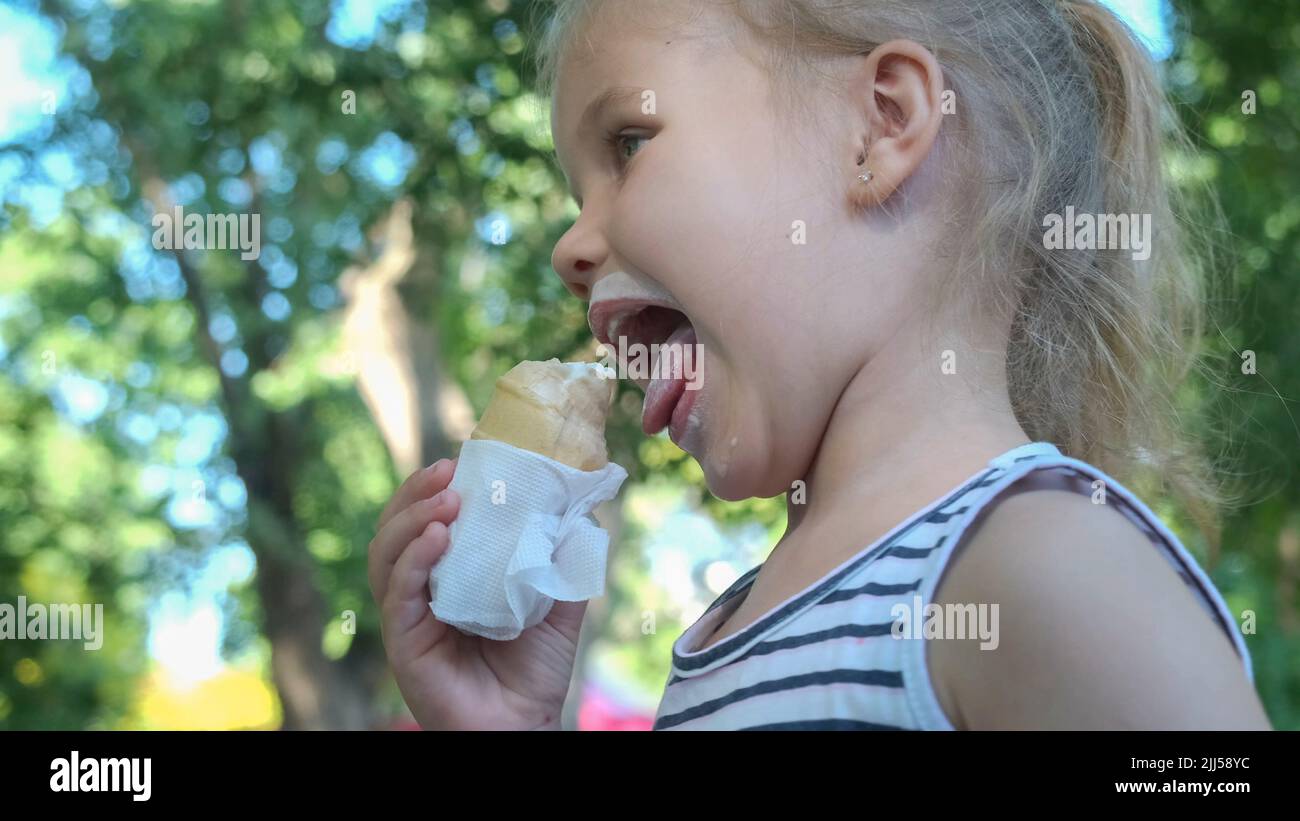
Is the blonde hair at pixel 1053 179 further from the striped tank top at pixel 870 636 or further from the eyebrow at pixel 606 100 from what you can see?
the striped tank top at pixel 870 636

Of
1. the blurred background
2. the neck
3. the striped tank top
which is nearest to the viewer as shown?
the striped tank top

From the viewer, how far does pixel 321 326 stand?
31.0 ft

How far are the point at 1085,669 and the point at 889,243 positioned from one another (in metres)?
0.87

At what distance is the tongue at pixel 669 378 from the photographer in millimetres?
2045

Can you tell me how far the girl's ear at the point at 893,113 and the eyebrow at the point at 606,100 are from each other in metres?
0.37

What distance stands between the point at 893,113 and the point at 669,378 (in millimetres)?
574

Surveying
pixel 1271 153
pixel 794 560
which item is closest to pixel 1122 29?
pixel 794 560

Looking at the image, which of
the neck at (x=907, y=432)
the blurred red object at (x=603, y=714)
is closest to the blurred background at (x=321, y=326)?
the blurred red object at (x=603, y=714)

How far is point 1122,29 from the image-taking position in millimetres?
2340

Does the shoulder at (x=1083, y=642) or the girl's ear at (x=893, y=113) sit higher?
the girl's ear at (x=893, y=113)

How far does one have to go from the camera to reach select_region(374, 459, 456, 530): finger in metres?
2.21

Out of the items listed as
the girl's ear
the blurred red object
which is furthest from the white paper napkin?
the blurred red object

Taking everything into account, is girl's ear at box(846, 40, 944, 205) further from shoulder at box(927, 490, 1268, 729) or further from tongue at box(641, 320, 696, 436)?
shoulder at box(927, 490, 1268, 729)

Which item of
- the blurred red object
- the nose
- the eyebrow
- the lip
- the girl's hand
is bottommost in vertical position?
the blurred red object
